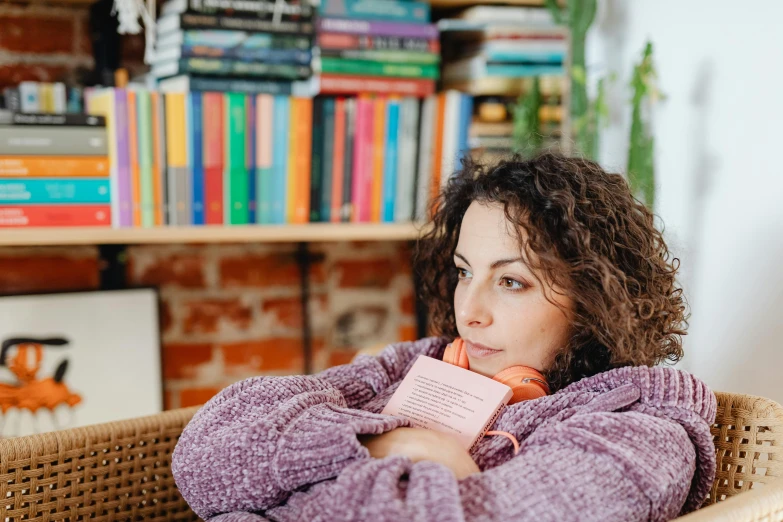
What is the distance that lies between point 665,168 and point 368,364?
783 mm

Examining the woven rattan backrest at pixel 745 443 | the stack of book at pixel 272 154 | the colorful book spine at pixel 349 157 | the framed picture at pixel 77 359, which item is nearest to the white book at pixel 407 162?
the stack of book at pixel 272 154

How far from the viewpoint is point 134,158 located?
4.76 ft

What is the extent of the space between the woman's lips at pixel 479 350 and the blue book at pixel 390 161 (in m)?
0.65

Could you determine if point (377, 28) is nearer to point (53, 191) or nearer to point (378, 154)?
point (378, 154)

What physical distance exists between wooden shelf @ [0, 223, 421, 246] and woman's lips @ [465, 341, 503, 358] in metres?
0.41

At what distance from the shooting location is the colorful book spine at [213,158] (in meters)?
1.50

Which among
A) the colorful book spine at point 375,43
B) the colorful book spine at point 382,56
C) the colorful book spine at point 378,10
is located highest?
the colorful book spine at point 378,10

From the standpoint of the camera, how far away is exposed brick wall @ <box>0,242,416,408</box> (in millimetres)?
1678

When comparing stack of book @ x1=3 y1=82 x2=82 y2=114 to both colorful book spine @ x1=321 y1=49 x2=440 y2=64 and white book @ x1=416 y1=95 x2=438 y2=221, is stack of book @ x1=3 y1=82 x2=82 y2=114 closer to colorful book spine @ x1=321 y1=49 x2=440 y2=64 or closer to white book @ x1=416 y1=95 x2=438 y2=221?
colorful book spine @ x1=321 y1=49 x2=440 y2=64

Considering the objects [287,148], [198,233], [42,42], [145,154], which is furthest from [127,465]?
[42,42]

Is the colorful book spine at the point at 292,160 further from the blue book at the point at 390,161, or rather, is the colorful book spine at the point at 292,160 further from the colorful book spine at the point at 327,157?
the blue book at the point at 390,161

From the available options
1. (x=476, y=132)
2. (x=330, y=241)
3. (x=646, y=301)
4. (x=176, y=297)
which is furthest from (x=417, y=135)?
(x=646, y=301)

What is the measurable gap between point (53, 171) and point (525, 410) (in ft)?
3.06

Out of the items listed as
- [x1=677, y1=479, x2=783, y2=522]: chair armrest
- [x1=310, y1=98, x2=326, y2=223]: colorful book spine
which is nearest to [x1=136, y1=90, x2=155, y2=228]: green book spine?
[x1=310, y1=98, x2=326, y2=223]: colorful book spine
